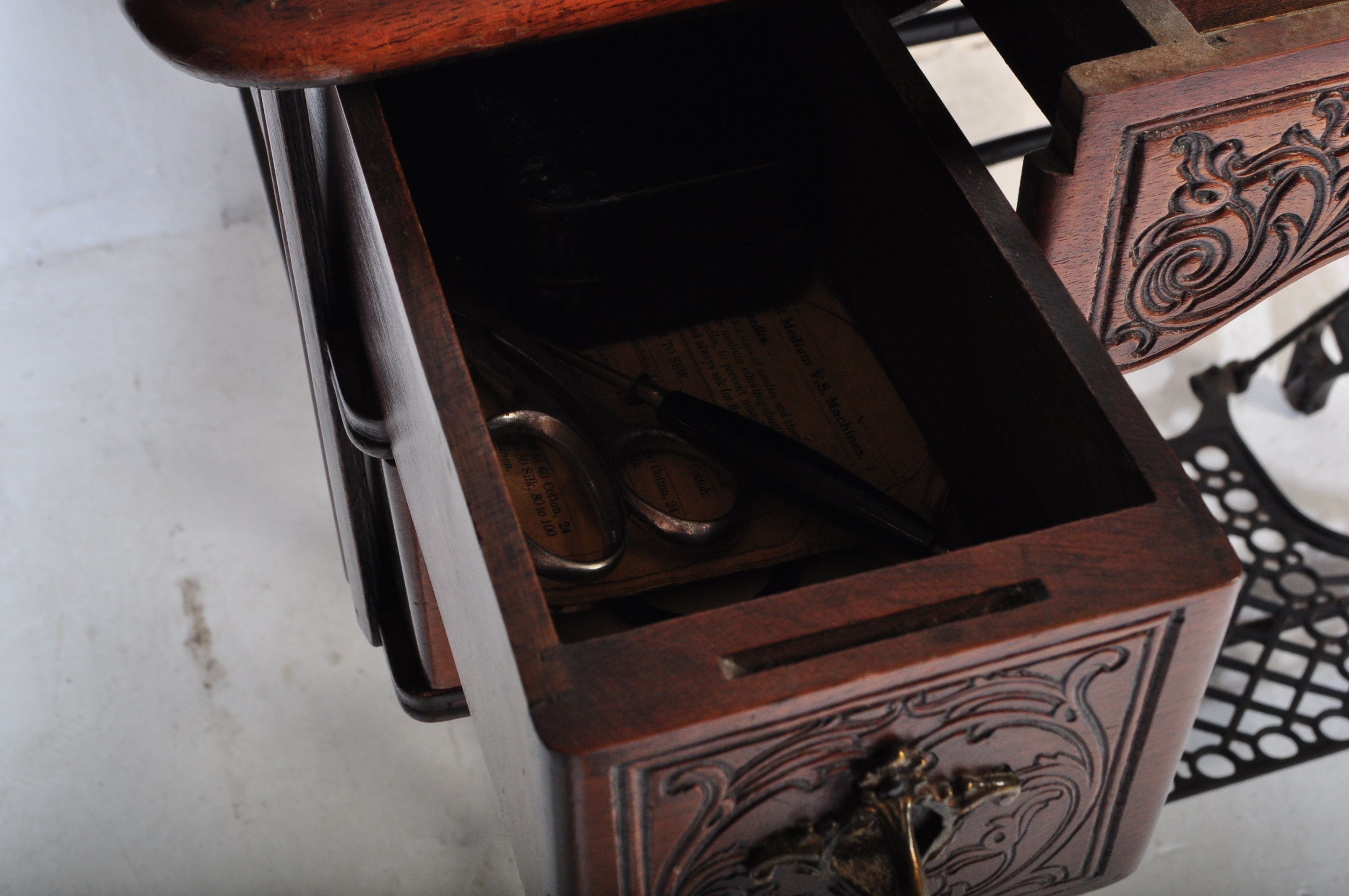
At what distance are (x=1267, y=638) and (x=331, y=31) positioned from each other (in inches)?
35.6

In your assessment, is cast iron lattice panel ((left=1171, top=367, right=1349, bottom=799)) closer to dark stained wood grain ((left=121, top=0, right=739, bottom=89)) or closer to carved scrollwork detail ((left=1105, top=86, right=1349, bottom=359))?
carved scrollwork detail ((left=1105, top=86, right=1349, bottom=359))

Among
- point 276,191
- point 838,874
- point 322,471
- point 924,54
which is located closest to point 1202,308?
point 838,874

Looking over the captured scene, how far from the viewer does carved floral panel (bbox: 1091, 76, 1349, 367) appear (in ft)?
1.82

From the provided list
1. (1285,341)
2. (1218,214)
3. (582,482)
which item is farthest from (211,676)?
(1285,341)

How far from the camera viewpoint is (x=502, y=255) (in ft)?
2.24

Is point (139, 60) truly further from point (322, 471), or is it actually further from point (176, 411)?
point (322, 471)

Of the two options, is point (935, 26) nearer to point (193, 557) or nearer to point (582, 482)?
point (582, 482)

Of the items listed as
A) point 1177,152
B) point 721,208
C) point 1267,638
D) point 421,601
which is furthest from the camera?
point 1267,638

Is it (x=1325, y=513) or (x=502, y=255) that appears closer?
(x=502, y=255)

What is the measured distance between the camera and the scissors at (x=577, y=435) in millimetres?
600

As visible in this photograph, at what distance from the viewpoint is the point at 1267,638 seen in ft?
3.53

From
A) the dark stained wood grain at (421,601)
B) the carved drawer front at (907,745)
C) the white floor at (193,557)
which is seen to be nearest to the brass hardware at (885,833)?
the carved drawer front at (907,745)

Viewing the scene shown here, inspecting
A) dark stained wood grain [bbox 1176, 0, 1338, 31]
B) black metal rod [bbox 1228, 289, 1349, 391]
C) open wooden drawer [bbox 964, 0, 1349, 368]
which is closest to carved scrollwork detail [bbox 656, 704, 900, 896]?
open wooden drawer [bbox 964, 0, 1349, 368]

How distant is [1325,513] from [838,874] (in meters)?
0.90
